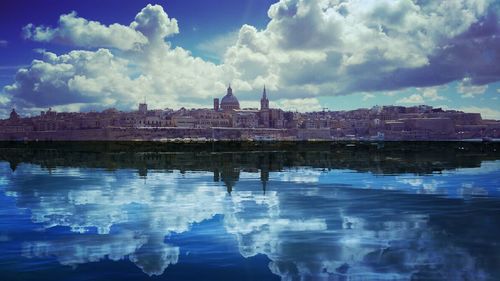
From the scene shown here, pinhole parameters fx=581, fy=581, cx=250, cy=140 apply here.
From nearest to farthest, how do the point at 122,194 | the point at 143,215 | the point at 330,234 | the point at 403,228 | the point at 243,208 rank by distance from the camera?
the point at 330,234 → the point at 403,228 → the point at 143,215 → the point at 243,208 → the point at 122,194

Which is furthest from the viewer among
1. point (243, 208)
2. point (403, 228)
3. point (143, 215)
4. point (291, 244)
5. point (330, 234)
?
point (243, 208)

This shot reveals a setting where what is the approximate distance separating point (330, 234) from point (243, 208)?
221 inches

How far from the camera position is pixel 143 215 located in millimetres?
19562

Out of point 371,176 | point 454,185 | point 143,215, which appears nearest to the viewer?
point 143,215

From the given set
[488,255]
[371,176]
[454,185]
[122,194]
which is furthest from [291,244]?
[371,176]

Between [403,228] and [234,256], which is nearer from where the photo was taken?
[234,256]

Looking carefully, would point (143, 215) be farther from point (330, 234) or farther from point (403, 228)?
point (403, 228)

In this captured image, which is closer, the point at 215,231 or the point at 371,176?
the point at 215,231

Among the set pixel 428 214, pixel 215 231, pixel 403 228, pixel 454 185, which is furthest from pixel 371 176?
pixel 215 231

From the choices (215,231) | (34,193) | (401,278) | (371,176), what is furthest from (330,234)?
(371,176)

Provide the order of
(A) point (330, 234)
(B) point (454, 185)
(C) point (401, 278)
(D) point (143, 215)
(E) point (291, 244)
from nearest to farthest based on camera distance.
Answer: (C) point (401, 278) < (E) point (291, 244) < (A) point (330, 234) < (D) point (143, 215) < (B) point (454, 185)

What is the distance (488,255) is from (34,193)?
20.3m

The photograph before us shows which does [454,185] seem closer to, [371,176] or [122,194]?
[371,176]

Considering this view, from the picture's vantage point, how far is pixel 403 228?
17.2 m
